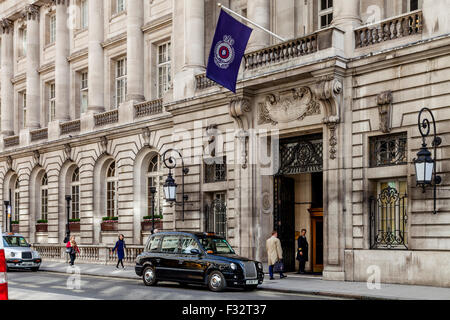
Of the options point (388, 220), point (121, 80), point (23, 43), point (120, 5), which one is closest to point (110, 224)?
point (121, 80)

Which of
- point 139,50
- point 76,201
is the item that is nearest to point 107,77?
point 139,50

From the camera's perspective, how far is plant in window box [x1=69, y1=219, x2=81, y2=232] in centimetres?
3838

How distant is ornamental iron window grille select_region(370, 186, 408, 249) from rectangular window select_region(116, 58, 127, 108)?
1965 centimetres

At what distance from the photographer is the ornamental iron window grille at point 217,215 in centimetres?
2792

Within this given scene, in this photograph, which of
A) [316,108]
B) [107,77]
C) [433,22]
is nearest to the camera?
[433,22]

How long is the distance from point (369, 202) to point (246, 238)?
241 inches

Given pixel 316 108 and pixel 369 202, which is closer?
pixel 369 202

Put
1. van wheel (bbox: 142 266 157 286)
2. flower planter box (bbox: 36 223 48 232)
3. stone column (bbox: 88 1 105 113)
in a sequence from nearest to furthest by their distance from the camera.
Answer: van wheel (bbox: 142 266 157 286) → stone column (bbox: 88 1 105 113) → flower planter box (bbox: 36 223 48 232)

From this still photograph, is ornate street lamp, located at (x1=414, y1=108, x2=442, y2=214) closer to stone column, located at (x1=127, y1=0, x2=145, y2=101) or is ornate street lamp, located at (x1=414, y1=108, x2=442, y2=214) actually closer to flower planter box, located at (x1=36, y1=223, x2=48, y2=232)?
stone column, located at (x1=127, y1=0, x2=145, y2=101)

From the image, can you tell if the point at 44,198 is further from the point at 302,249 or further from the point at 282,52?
the point at 282,52

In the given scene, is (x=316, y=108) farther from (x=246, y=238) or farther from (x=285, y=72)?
(x=246, y=238)

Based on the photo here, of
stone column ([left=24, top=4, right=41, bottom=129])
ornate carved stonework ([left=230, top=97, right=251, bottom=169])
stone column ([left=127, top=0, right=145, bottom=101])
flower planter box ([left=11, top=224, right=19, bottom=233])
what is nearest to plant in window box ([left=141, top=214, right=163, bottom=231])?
stone column ([left=127, top=0, right=145, bottom=101])

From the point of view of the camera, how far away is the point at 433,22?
20078 mm

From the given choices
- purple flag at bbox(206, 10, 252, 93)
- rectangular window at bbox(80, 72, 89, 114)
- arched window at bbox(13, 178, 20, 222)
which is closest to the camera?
purple flag at bbox(206, 10, 252, 93)
